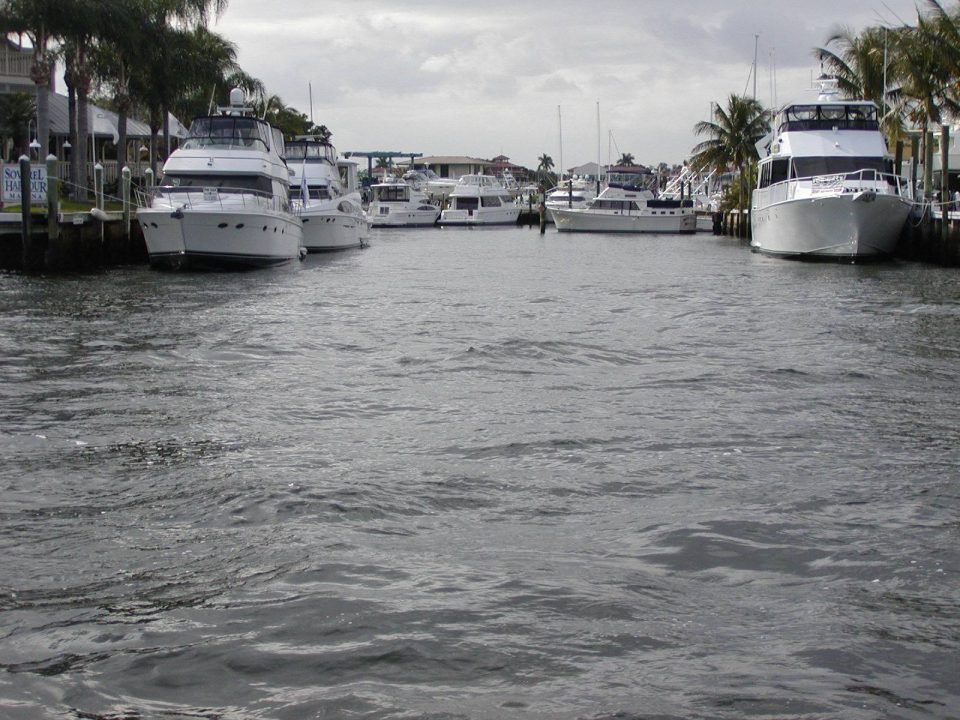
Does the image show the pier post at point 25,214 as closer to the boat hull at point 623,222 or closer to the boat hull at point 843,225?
the boat hull at point 843,225

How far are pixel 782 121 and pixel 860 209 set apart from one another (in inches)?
269

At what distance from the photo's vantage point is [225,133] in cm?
3303

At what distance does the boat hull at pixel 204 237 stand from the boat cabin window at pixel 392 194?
153 feet

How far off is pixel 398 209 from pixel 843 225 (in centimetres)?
4569

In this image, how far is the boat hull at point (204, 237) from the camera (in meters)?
29.1

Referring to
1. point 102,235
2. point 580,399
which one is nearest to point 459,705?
point 580,399

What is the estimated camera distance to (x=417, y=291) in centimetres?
2661

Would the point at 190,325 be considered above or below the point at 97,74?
below

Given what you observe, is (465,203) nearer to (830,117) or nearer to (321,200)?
(321,200)

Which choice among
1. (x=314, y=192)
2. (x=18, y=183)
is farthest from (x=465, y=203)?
(x=18, y=183)

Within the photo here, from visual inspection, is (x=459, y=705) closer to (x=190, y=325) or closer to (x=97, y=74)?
(x=190, y=325)

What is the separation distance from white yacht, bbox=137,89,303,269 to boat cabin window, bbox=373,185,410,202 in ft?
139

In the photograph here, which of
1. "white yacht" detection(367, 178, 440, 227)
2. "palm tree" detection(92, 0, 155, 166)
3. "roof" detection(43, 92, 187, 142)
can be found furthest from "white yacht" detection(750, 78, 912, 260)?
"white yacht" detection(367, 178, 440, 227)

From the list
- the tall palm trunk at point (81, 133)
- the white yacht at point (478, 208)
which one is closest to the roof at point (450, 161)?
the white yacht at point (478, 208)
